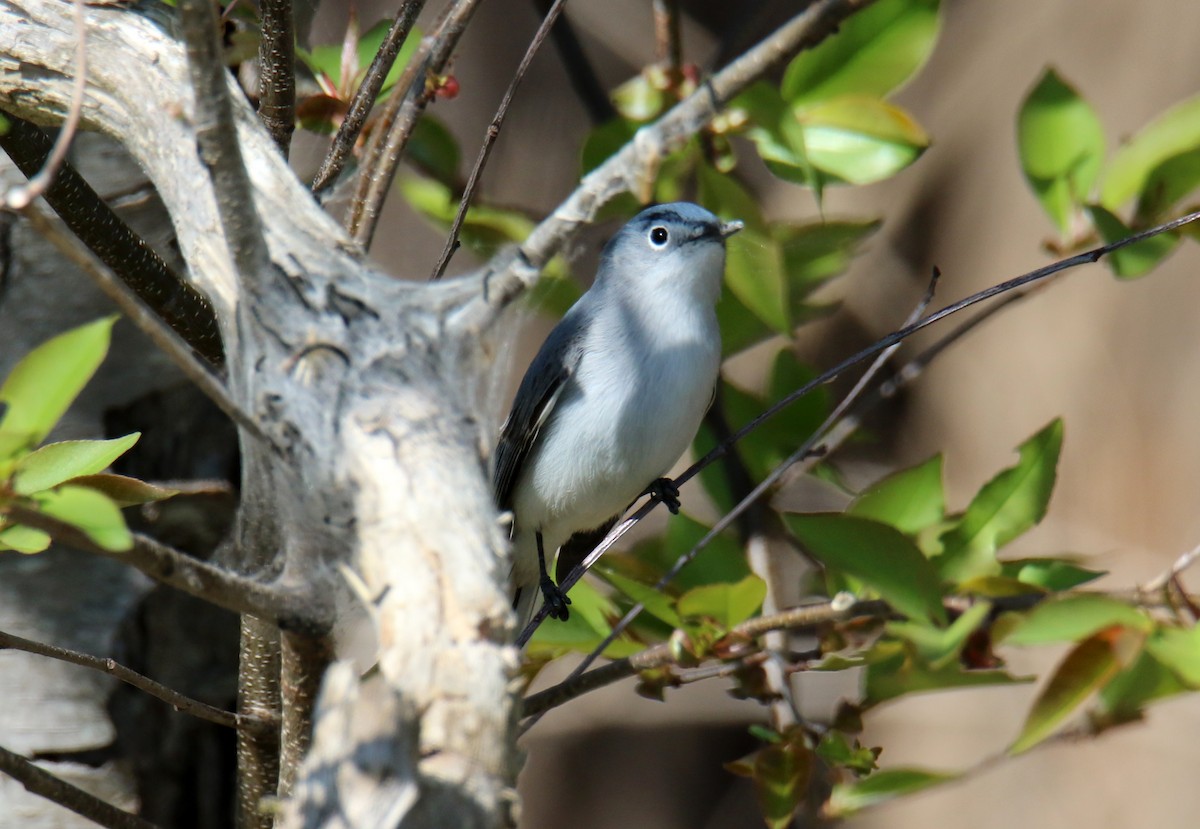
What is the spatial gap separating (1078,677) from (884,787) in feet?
1.59

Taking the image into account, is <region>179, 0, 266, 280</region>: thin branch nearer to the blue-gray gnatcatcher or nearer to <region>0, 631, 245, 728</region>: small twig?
<region>0, 631, 245, 728</region>: small twig

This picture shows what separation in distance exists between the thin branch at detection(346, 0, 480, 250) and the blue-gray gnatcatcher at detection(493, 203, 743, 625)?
25.9 inches

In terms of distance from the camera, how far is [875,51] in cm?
203

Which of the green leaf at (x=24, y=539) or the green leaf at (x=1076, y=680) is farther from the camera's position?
the green leaf at (x=1076, y=680)

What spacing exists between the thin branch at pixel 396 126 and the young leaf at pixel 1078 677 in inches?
47.3

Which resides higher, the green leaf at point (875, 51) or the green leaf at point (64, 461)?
the green leaf at point (875, 51)

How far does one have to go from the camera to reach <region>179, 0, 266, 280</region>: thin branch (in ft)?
3.14

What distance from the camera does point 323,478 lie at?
1.06 metres

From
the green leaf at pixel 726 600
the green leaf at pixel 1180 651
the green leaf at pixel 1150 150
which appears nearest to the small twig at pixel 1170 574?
the green leaf at pixel 1180 651

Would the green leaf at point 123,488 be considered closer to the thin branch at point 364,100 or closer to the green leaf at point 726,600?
the thin branch at point 364,100

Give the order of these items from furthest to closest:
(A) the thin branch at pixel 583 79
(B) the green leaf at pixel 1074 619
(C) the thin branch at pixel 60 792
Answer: (A) the thin branch at pixel 583 79
(B) the green leaf at pixel 1074 619
(C) the thin branch at pixel 60 792

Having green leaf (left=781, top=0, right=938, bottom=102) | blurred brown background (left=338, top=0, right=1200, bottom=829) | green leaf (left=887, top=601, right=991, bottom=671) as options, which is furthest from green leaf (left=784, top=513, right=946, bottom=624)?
blurred brown background (left=338, top=0, right=1200, bottom=829)

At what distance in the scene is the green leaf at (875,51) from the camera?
2.04m

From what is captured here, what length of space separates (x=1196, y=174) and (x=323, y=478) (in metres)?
1.68
